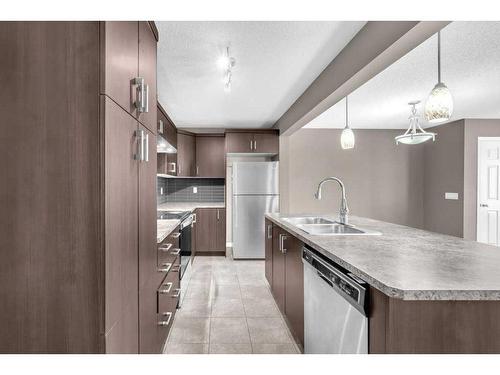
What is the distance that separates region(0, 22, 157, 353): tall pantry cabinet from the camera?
3.23 ft

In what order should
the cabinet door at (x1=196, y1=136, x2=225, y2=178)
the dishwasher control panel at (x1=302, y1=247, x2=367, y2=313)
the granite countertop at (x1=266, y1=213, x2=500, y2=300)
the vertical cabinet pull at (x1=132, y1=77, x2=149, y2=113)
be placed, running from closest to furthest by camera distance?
the granite countertop at (x1=266, y1=213, x2=500, y2=300)
the dishwasher control panel at (x1=302, y1=247, x2=367, y2=313)
the vertical cabinet pull at (x1=132, y1=77, x2=149, y2=113)
the cabinet door at (x1=196, y1=136, x2=225, y2=178)

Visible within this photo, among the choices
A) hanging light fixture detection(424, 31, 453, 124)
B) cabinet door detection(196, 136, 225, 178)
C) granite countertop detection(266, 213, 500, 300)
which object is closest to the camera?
granite countertop detection(266, 213, 500, 300)

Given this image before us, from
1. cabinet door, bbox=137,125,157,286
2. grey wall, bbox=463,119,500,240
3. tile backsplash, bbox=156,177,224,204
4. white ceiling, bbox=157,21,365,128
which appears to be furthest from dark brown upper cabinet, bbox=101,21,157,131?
grey wall, bbox=463,119,500,240

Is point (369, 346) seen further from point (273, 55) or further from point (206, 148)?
point (206, 148)

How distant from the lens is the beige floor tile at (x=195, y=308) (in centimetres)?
277

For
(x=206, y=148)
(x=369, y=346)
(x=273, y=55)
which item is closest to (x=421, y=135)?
(x=273, y=55)

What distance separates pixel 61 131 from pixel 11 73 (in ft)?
0.79

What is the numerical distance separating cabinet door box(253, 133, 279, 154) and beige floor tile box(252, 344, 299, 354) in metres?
3.43

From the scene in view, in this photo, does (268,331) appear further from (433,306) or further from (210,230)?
(210,230)

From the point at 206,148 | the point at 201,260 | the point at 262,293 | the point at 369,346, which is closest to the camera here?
the point at 369,346

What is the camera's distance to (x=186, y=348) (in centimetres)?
220

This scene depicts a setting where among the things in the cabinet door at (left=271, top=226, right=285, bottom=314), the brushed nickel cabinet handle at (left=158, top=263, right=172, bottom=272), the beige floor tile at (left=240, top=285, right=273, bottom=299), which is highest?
the brushed nickel cabinet handle at (left=158, top=263, right=172, bottom=272)

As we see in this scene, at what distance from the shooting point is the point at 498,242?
5008 mm

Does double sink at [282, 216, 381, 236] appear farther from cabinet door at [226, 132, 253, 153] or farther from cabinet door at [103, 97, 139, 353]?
cabinet door at [226, 132, 253, 153]
